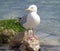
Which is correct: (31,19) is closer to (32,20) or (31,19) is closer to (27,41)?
(32,20)

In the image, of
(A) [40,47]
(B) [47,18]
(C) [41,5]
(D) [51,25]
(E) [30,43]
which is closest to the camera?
(E) [30,43]

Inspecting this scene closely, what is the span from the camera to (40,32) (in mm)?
7250

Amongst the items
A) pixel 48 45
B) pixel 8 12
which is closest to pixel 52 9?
pixel 8 12

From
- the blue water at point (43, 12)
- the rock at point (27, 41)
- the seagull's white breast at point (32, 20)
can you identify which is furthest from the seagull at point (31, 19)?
the blue water at point (43, 12)

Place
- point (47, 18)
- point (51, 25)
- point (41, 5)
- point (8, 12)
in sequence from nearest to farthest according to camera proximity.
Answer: point (51, 25) → point (47, 18) → point (8, 12) → point (41, 5)

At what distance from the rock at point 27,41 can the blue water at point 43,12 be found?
1380 millimetres

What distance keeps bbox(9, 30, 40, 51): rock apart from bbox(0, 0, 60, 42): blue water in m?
1.38

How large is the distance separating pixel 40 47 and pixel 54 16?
336 centimetres

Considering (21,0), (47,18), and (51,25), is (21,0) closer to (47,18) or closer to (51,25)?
(47,18)

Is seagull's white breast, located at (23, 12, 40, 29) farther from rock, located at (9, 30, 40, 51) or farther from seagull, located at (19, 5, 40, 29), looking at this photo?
rock, located at (9, 30, 40, 51)

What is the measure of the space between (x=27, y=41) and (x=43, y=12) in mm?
4348

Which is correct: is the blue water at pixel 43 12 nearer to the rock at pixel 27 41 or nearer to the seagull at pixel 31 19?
the rock at pixel 27 41

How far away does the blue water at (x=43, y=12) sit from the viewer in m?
7.52

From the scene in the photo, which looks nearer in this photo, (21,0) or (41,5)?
(41,5)
